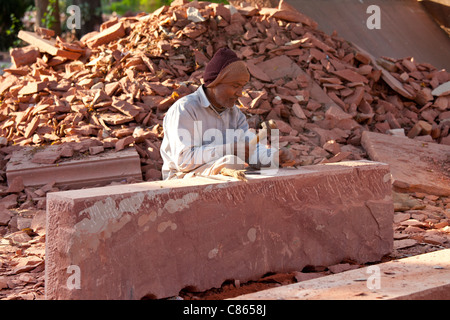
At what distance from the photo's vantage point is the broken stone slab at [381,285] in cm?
301

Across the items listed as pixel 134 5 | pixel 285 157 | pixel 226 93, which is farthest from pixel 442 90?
pixel 134 5

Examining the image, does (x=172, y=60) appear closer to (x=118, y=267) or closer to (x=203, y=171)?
(x=203, y=171)

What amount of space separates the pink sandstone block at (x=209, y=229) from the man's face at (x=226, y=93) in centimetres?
69

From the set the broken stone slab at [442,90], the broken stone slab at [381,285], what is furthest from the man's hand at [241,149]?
the broken stone slab at [442,90]

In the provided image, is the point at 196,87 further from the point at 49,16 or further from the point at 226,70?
the point at 49,16

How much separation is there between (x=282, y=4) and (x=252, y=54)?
1519mm

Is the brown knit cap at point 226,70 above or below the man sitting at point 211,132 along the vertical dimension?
above

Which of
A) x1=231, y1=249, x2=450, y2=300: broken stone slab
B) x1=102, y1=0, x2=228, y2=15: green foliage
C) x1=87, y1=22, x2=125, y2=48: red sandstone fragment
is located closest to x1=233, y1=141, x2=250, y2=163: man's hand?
x1=231, y1=249, x2=450, y2=300: broken stone slab

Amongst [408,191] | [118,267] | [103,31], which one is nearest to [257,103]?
[408,191]

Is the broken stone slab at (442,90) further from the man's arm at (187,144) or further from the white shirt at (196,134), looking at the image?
the man's arm at (187,144)

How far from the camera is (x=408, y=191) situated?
6.54 m

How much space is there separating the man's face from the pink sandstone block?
0.69 m

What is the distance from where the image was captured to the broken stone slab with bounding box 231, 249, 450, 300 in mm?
3010

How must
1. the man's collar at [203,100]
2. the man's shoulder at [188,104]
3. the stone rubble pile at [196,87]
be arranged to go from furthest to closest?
1. the stone rubble pile at [196,87]
2. the man's collar at [203,100]
3. the man's shoulder at [188,104]
